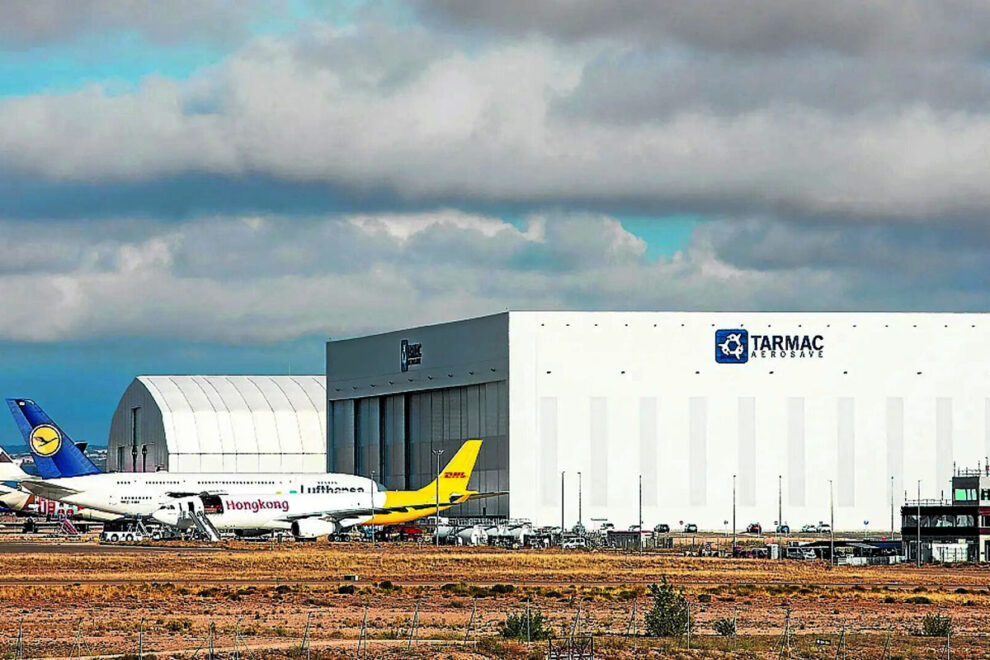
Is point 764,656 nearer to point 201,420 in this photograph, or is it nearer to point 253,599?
point 253,599

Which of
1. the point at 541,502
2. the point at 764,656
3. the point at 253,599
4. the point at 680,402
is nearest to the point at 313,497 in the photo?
the point at 541,502

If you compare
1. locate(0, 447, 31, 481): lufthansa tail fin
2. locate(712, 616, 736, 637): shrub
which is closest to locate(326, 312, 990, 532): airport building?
locate(0, 447, 31, 481): lufthansa tail fin

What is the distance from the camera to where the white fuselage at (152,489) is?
122 meters

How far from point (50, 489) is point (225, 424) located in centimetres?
6189

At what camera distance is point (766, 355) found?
465ft

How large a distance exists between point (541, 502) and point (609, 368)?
12.9m

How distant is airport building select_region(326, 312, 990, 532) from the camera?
140625 millimetres

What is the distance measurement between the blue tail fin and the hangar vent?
4115cm

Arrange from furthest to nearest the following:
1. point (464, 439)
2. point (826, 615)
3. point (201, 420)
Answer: point (201, 420), point (464, 439), point (826, 615)

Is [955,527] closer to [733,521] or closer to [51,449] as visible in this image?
[733,521]

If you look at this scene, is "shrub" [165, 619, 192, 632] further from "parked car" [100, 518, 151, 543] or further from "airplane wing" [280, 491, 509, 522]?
"airplane wing" [280, 491, 509, 522]

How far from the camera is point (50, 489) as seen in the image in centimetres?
12106

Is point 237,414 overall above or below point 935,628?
above

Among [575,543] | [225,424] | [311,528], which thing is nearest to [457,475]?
[575,543]
